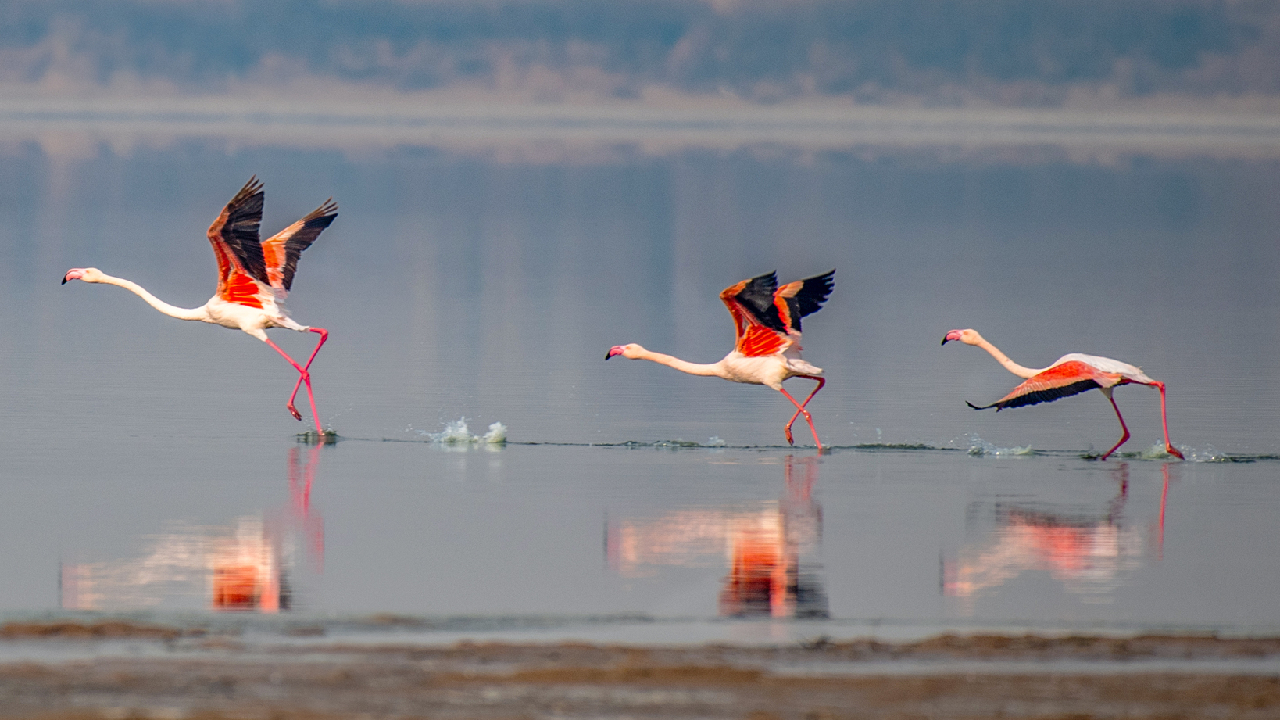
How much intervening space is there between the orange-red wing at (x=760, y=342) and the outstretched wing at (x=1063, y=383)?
1.98 meters

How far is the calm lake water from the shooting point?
11.1 meters

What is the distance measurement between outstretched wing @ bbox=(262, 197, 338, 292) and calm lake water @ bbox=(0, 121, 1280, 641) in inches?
45.4

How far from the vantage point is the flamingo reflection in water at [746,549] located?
35.6 ft

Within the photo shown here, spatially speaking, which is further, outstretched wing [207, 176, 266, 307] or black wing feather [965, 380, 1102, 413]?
outstretched wing [207, 176, 266, 307]

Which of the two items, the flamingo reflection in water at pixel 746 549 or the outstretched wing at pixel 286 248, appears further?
the outstretched wing at pixel 286 248

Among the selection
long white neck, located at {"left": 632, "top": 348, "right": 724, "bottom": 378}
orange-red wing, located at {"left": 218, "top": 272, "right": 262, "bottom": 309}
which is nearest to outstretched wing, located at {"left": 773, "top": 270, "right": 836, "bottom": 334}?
long white neck, located at {"left": 632, "top": 348, "right": 724, "bottom": 378}

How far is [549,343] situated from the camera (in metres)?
23.1

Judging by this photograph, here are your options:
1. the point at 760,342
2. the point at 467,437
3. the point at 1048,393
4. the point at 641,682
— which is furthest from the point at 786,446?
the point at 641,682

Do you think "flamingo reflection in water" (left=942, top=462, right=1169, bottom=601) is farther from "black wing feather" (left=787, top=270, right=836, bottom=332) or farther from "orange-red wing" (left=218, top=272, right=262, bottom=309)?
"orange-red wing" (left=218, top=272, right=262, bottom=309)

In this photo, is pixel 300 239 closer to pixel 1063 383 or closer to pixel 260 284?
pixel 260 284

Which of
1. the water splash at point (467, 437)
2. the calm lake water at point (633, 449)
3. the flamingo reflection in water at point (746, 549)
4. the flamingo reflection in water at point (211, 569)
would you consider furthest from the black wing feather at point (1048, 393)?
the flamingo reflection in water at point (211, 569)

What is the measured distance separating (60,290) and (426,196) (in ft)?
103

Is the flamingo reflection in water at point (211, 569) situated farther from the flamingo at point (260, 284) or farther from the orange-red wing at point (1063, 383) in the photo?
the orange-red wing at point (1063, 383)

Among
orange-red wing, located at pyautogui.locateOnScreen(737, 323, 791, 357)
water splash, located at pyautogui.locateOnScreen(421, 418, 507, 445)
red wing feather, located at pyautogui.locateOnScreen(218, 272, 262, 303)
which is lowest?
water splash, located at pyautogui.locateOnScreen(421, 418, 507, 445)
